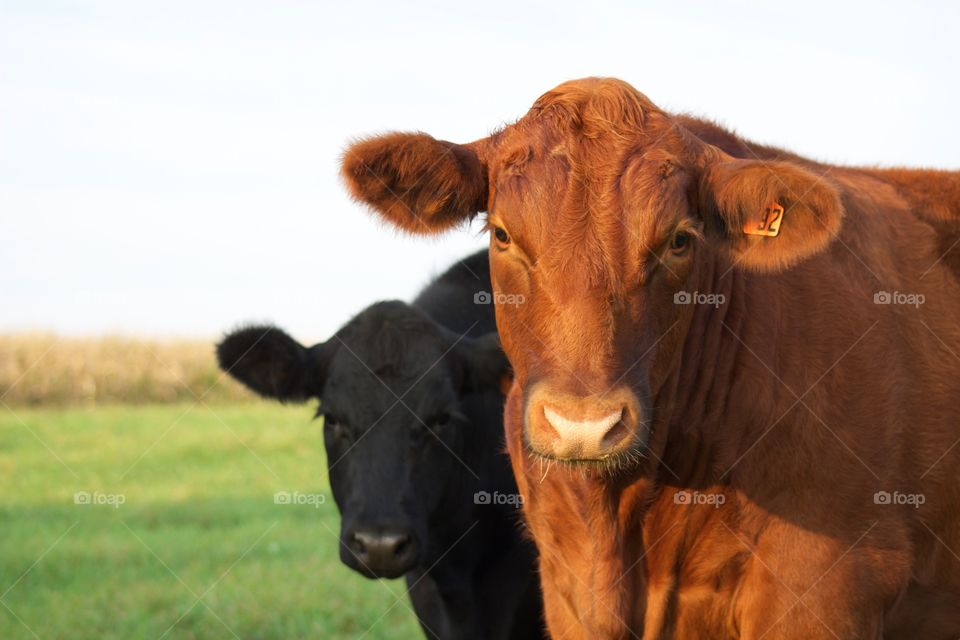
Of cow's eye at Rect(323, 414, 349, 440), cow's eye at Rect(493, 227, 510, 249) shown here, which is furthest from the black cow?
cow's eye at Rect(493, 227, 510, 249)

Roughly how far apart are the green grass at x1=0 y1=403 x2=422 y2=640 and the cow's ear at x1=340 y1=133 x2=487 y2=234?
462 centimetres

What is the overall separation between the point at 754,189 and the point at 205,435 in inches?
703

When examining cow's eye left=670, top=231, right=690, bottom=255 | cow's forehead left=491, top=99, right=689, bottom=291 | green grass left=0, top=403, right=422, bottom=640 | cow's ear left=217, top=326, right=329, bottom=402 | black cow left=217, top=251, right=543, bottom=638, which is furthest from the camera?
green grass left=0, top=403, right=422, bottom=640

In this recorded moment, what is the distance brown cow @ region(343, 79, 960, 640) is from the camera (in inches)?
154

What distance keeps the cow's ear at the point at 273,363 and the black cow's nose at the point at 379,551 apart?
1164 mm

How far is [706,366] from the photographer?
4.33m

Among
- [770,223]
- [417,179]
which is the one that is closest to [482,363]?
[417,179]

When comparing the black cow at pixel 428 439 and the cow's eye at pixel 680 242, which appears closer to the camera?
the cow's eye at pixel 680 242

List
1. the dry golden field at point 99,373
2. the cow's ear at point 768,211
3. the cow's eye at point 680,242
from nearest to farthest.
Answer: the cow's eye at point 680,242, the cow's ear at point 768,211, the dry golden field at point 99,373

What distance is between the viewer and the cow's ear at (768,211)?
4.07 meters

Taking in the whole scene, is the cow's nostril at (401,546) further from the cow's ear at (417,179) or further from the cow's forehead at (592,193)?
the cow's forehead at (592,193)

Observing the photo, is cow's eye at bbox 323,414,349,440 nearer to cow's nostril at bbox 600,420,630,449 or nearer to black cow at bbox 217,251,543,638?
black cow at bbox 217,251,543,638

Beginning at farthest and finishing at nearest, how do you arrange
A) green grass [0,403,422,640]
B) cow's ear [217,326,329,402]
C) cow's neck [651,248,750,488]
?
green grass [0,403,422,640]
cow's ear [217,326,329,402]
cow's neck [651,248,750,488]

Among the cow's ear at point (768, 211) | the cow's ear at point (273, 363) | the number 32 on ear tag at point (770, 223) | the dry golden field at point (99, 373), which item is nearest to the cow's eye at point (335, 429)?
the cow's ear at point (273, 363)
